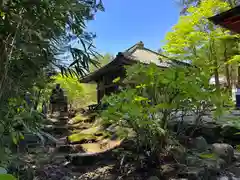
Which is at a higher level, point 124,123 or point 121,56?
point 121,56

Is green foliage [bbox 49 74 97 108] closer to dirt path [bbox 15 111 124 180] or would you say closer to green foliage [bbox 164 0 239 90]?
green foliage [bbox 164 0 239 90]

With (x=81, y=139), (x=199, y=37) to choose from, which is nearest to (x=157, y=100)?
(x=81, y=139)

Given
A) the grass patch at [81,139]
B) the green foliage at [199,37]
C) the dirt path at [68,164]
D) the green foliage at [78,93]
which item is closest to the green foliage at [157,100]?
the dirt path at [68,164]

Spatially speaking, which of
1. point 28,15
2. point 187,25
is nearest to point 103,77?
point 187,25

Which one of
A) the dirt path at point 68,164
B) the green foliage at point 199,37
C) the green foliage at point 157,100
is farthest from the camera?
the green foliage at point 199,37

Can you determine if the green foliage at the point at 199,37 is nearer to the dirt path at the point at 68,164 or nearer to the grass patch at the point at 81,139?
the grass patch at the point at 81,139

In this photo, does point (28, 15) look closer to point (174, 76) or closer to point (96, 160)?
point (174, 76)

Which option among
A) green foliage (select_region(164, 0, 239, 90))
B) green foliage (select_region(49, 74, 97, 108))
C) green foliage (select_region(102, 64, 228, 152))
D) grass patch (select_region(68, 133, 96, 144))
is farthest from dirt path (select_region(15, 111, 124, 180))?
green foliage (select_region(49, 74, 97, 108))

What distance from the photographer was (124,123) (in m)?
3.40

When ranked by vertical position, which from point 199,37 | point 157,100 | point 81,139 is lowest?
point 81,139

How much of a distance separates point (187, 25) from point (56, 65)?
9334 millimetres

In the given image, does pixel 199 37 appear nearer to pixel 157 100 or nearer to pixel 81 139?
pixel 81 139

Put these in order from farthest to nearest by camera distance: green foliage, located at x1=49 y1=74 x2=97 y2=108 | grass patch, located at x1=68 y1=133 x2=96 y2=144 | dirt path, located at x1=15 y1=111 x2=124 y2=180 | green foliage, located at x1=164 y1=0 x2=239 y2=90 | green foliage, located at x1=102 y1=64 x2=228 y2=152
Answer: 1. green foliage, located at x1=49 y1=74 x2=97 y2=108
2. green foliage, located at x1=164 y1=0 x2=239 y2=90
3. grass patch, located at x1=68 y1=133 x2=96 y2=144
4. dirt path, located at x1=15 y1=111 x2=124 y2=180
5. green foliage, located at x1=102 y1=64 x2=228 y2=152

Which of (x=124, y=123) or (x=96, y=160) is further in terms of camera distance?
(x=96, y=160)
